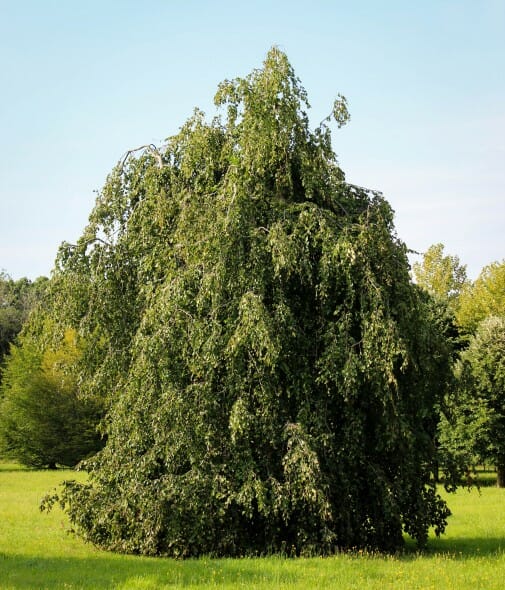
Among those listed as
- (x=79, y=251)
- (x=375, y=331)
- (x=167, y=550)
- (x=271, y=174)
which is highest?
(x=271, y=174)

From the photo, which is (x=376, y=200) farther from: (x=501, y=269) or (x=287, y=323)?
(x=501, y=269)

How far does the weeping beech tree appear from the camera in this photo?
11.6 metres

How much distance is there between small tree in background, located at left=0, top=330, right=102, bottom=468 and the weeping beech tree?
27.6 metres

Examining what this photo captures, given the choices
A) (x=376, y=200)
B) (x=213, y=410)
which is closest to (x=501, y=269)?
(x=376, y=200)

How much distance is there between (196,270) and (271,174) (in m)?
2.28

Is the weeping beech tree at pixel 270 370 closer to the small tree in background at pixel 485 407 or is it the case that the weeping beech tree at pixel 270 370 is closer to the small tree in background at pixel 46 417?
the small tree in background at pixel 485 407

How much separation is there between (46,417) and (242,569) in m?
31.0

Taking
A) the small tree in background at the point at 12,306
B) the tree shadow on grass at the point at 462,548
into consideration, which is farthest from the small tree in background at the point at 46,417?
the tree shadow on grass at the point at 462,548

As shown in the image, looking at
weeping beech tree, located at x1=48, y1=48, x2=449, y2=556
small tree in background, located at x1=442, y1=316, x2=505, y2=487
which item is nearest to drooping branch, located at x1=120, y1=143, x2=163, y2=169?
weeping beech tree, located at x1=48, y1=48, x2=449, y2=556

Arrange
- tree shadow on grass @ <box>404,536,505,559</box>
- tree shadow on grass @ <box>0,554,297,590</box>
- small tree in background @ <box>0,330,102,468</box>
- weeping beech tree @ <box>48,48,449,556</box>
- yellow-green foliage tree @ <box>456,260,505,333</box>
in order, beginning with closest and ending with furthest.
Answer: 1. tree shadow on grass @ <box>0,554,297,590</box>
2. weeping beech tree @ <box>48,48,449,556</box>
3. tree shadow on grass @ <box>404,536,505,559</box>
4. small tree in background @ <box>0,330,102,468</box>
5. yellow-green foliage tree @ <box>456,260,505,333</box>

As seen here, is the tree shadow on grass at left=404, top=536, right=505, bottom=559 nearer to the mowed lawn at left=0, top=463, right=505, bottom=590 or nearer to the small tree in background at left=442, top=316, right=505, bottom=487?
the mowed lawn at left=0, top=463, right=505, bottom=590

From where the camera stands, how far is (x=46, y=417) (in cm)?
3959

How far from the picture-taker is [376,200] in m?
13.8

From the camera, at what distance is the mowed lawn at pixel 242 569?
9.80m
